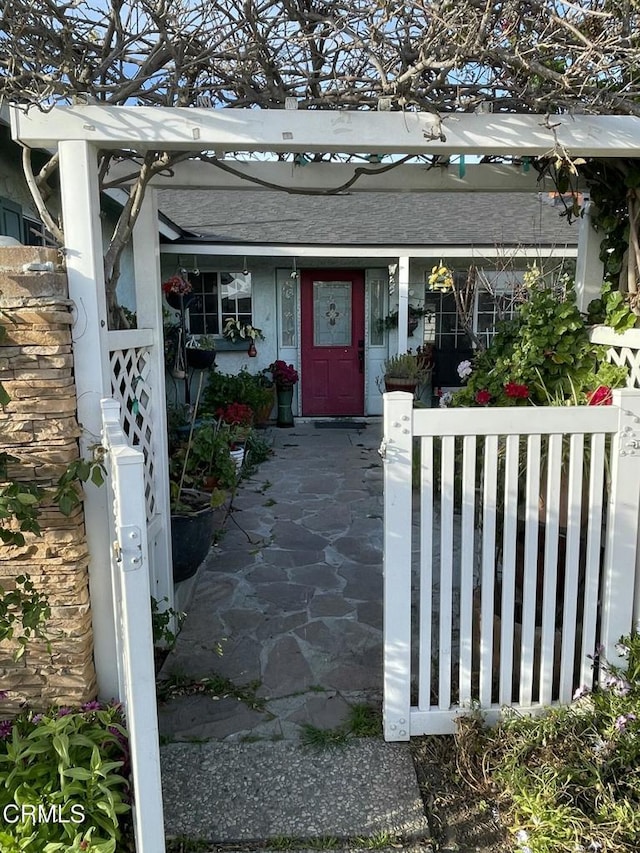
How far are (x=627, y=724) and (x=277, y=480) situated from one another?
4.58m

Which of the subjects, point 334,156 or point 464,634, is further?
point 334,156

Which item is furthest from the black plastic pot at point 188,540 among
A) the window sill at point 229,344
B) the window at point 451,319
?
the window at point 451,319

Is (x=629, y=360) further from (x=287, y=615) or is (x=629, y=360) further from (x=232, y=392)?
(x=232, y=392)

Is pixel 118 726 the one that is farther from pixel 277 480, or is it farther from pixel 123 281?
pixel 123 281

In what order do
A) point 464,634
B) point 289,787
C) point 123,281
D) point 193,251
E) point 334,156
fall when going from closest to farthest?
1. point 289,787
2. point 464,634
3. point 334,156
4. point 123,281
5. point 193,251

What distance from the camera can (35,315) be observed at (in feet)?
6.79

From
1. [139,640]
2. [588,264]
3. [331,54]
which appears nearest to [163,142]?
[331,54]

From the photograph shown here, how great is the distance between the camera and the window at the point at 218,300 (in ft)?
31.0

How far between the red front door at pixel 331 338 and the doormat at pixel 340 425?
0.41 meters

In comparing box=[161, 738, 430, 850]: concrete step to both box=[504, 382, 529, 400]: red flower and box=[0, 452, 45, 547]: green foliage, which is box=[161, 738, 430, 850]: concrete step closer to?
box=[0, 452, 45, 547]: green foliage

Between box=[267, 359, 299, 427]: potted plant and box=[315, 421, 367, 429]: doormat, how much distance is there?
478 millimetres

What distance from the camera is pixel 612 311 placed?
9.13ft

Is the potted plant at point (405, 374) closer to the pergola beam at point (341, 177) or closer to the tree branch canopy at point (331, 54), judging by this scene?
the pergola beam at point (341, 177)

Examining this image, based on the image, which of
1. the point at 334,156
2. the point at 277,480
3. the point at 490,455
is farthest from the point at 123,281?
the point at 490,455
